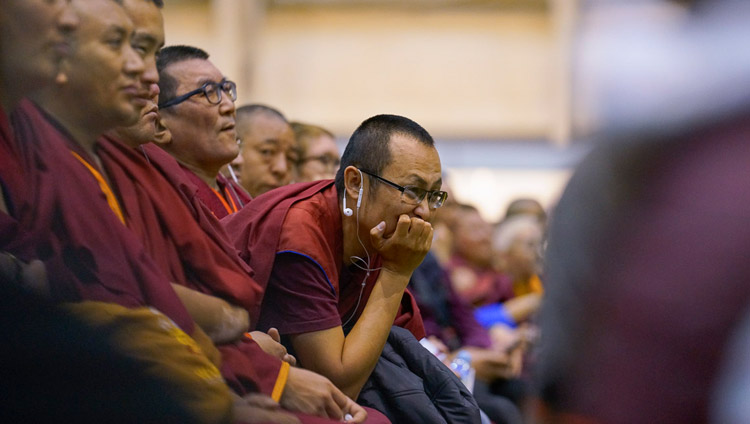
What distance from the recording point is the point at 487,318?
186 inches

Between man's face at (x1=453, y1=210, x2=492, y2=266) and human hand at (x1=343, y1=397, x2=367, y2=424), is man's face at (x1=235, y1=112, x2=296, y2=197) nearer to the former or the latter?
human hand at (x1=343, y1=397, x2=367, y2=424)

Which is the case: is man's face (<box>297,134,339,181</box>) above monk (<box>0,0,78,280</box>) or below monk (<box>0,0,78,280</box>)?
below

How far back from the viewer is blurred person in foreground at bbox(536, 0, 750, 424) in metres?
0.94

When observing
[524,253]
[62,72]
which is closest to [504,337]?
[524,253]

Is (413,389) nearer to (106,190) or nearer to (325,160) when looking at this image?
(106,190)

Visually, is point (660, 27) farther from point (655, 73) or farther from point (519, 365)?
point (519, 365)

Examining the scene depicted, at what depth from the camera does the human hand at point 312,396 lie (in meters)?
1.59

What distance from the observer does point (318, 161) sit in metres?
3.60

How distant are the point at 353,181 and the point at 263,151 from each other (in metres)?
1.06

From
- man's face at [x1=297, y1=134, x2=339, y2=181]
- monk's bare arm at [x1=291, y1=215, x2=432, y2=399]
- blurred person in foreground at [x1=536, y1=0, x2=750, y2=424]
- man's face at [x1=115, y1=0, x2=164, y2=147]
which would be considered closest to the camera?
blurred person in foreground at [x1=536, y1=0, x2=750, y2=424]

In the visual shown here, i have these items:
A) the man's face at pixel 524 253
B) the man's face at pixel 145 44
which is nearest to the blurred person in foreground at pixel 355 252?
the man's face at pixel 145 44

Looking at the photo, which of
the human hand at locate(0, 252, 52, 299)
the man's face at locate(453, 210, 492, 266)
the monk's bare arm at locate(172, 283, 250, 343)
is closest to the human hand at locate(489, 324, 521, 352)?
the man's face at locate(453, 210, 492, 266)

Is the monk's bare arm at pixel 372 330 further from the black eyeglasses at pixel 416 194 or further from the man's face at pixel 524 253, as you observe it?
the man's face at pixel 524 253

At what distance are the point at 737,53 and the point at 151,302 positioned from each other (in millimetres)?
847
